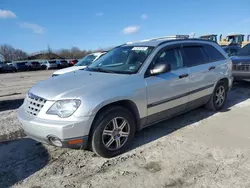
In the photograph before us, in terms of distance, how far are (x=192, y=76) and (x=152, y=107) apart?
128 centimetres

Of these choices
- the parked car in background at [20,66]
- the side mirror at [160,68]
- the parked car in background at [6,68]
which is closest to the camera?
the side mirror at [160,68]

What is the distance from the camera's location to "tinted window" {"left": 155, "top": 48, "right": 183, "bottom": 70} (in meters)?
4.02

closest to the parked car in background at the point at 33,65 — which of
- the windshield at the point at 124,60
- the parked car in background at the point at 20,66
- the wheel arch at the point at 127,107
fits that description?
the parked car in background at the point at 20,66

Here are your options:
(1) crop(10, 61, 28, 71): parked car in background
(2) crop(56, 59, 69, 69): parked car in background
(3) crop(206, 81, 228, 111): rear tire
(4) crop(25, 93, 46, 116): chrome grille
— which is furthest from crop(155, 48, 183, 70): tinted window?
(1) crop(10, 61, 28, 71): parked car in background

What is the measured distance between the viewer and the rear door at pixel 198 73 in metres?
4.49

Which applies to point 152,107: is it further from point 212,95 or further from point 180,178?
point 212,95

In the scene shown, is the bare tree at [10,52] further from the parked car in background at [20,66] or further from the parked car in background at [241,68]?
the parked car in background at [241,68]

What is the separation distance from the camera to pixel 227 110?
18.3 feet

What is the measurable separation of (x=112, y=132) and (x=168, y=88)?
4.37ft

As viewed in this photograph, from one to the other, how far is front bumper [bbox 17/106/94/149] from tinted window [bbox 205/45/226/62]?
349 centimetres

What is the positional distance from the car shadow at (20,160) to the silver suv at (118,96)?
1.48ft

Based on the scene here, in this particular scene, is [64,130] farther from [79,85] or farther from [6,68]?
[6,68]

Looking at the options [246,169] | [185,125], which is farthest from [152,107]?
[246,169]

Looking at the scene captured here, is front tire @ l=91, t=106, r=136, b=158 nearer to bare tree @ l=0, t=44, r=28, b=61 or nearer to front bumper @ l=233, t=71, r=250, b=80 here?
front bumper @ l=233, t=71, r=250, b=80
